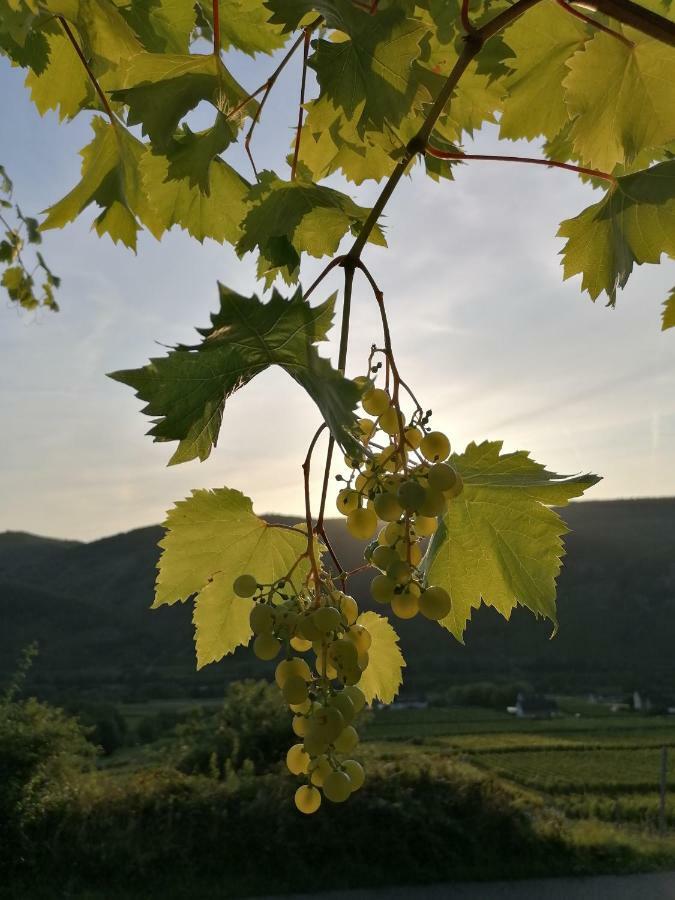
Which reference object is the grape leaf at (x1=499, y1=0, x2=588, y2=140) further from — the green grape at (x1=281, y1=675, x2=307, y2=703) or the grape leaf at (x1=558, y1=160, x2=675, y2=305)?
the green grape at (x1=281, y1=675, x2=307, y2=703)

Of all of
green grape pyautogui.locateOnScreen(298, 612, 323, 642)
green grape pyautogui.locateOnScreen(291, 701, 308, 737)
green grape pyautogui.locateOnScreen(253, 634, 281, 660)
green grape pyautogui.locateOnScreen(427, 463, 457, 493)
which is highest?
green grape pyautogui.locateOnScreen(427, 463, 457, 493)

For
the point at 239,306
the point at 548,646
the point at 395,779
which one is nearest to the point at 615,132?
the point at 239,306

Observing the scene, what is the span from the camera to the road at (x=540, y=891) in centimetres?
995

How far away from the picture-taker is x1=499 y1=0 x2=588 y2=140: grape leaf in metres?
0.84

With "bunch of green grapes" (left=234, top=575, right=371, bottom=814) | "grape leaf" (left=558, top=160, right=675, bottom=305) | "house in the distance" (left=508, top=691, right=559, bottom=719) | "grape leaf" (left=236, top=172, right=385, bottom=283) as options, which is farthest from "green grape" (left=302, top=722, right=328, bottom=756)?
"house in the distance" (left=508, top=691, right=559, bottom=719)

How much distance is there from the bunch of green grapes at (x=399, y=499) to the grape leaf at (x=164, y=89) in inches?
14.1

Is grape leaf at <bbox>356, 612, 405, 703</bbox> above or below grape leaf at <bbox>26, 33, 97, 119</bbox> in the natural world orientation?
below

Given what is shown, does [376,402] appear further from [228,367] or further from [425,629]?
[425,629]

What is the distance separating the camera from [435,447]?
599 millimetres

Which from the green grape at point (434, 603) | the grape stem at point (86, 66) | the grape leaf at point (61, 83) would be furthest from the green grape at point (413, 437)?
the grape leaf at point (61, 83)

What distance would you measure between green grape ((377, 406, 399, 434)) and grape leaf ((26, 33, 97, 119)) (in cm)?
70

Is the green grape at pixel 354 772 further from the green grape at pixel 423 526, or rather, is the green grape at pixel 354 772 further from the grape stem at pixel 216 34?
the grape stem at pixel 216 34

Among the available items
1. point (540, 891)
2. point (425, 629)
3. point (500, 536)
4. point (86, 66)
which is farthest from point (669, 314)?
point (425, 629)

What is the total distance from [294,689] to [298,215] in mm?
394
